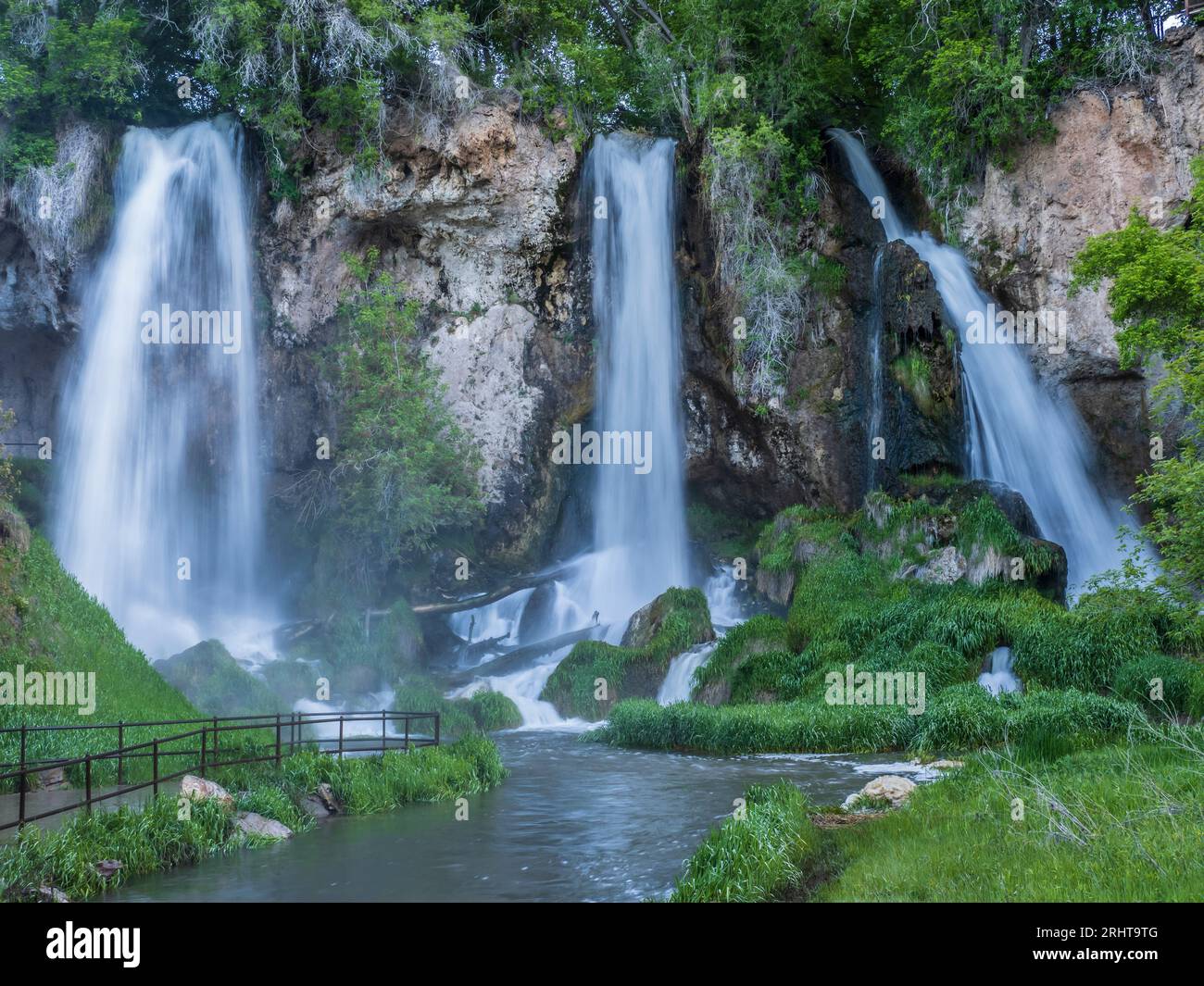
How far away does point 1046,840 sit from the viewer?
8391 mm

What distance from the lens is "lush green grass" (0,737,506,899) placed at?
9.83 metres

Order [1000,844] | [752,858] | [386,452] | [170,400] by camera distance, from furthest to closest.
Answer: [170,400] < [386,452] < [752,858] < [1000,844]

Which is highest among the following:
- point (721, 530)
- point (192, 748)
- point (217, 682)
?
point (721, 530)

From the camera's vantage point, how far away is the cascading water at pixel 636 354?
30.8 meters

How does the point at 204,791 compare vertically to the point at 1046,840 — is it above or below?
below

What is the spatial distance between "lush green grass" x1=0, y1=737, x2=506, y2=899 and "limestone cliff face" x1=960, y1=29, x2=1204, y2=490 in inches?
756

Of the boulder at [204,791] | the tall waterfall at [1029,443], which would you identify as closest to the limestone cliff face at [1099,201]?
the tall waterfall at [1029,443]

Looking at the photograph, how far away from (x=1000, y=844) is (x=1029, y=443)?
1991cm

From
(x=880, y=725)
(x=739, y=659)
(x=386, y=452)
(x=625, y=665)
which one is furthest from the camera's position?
(x=386, y=452)

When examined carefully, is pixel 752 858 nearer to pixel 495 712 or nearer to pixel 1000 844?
pixel 1000 844

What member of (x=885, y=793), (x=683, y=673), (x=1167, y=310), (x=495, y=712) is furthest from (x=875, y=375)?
(x=885, y=793)

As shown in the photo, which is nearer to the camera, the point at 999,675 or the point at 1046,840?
the point at 1046,840

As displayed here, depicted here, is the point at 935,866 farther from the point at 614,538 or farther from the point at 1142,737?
the point at 614,538
